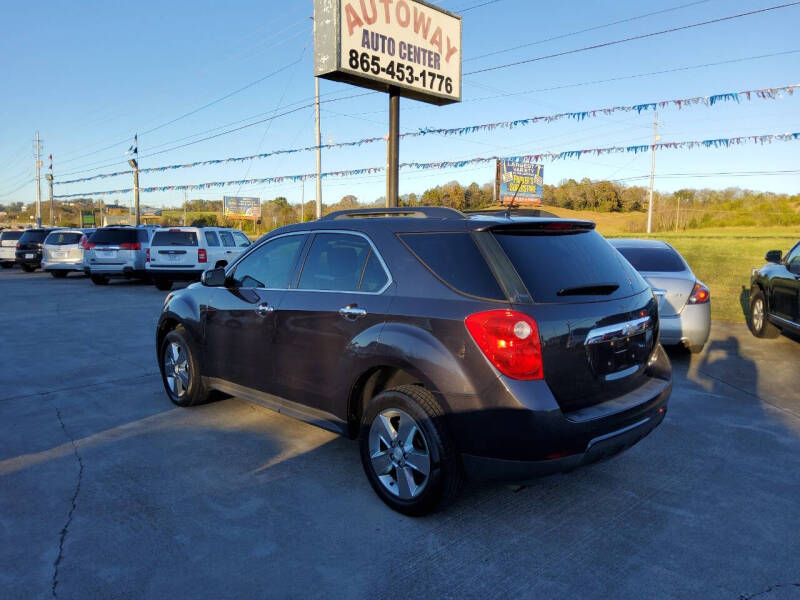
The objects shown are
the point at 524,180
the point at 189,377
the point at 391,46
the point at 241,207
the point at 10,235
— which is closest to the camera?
the point at 189,377

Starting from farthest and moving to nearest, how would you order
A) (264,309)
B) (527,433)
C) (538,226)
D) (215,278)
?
(215,278), (264,309), (538,226), (527,433)

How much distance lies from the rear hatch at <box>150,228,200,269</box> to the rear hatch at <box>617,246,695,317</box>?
12252mm

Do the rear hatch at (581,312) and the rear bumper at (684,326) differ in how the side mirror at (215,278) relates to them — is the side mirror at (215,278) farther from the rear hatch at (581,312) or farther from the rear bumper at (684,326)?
the rear bumper at (684,326)

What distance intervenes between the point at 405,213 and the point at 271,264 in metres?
1.27

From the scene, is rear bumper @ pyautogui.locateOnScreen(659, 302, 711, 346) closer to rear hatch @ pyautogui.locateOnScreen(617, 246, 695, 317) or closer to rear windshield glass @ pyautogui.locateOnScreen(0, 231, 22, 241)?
rear hatch @ pyautogui.locateOnScreen(617, 246, 695, 317)

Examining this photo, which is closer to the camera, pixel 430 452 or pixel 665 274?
pixel 430 452

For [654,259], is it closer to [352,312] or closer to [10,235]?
[352,312]

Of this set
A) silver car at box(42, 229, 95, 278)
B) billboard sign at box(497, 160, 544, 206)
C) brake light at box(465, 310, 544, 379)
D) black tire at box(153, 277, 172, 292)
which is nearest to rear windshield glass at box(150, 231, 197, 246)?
black tire at box(153, 277, 172, 292)

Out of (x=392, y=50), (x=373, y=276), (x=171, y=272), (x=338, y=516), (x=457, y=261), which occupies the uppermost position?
(x=392, y=50)

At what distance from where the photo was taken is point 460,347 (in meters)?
3.15

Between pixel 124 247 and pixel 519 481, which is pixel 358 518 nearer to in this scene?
pixel 519 481

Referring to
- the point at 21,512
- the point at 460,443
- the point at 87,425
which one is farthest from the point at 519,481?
the point at 87,425

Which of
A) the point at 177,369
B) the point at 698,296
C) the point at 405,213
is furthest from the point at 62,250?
the point at 698,296

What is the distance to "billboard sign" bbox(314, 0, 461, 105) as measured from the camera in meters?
9.93
